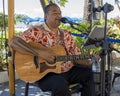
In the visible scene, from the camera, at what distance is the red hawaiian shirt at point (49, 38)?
3.17 m

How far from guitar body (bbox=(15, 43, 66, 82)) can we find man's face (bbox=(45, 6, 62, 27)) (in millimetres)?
353

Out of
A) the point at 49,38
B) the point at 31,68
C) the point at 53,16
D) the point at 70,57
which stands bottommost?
the point at 31,68

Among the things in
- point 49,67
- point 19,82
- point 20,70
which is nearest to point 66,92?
point 49,67

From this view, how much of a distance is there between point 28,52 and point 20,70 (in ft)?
0.65

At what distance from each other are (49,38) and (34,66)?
39 cm

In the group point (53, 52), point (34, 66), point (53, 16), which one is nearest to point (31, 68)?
point (34, 66)

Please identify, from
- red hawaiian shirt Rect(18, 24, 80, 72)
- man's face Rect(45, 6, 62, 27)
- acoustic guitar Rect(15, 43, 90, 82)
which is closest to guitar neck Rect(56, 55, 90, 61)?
acoustic guitar Rect(15, 43, 90, 82)

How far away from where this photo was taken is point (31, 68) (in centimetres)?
306

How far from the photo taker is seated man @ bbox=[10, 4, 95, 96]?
2.98 metres

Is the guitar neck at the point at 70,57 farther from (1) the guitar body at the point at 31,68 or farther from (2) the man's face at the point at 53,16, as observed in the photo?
(2) the man's face at the point at 53,16

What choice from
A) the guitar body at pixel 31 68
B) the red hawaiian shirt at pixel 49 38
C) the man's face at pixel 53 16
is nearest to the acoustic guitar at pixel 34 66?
the guitar body at pixel 31 68

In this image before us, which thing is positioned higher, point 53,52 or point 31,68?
point 53,52

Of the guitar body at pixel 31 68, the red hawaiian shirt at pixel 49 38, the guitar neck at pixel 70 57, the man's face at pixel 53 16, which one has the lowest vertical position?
the guitar body at pixel 31 68

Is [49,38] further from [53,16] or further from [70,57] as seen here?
[70,57]
